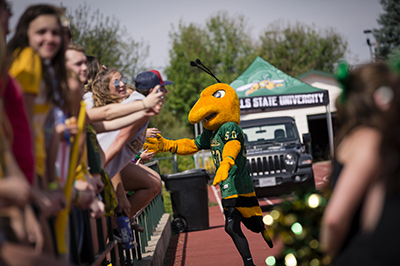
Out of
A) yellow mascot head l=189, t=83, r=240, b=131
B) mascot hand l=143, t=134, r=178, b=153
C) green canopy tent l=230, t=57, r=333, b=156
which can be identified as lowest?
green canopy tent l=230, t=57, r=333, b=156

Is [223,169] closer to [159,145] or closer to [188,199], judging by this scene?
[159,145]

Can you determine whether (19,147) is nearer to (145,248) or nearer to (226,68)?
(145,248)

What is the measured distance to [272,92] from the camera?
17297mm

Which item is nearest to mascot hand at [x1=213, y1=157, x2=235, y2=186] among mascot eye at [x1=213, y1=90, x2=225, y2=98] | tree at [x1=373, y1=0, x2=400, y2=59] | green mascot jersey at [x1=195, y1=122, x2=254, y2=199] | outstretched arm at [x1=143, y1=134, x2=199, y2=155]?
green mascot jersey at [x1=195, y1=122, x2=254, y2=199]

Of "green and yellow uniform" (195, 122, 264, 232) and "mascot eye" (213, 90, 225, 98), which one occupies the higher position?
"mascot eye" (213, 90, 225, 98)

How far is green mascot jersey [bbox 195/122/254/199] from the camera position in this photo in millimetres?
5715

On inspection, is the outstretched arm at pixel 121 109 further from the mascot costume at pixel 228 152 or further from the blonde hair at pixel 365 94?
the mascot costume at pixel 228 152

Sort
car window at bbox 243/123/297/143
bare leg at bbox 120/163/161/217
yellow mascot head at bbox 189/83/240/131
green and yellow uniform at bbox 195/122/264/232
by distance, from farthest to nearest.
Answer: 1. car window at bbox 243/123/297/143
2. yellow mascot head at bbox 189/83/240/131
3. green and yellow uniform at bbox 195/122/264/232
4. bare leg at bbox 120/163/161/217

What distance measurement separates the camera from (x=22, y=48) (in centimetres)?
239

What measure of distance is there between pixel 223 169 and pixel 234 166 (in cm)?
39

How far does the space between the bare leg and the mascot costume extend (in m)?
1.02

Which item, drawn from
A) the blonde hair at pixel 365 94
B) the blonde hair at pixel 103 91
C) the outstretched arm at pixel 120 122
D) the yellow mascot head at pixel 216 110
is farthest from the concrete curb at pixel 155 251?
the blonde hair at pixel 365 94

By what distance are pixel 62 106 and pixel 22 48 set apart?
38cm

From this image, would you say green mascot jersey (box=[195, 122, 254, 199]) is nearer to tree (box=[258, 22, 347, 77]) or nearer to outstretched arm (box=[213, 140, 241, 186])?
outstretched arm (box=[213, 140, 241, 186])
